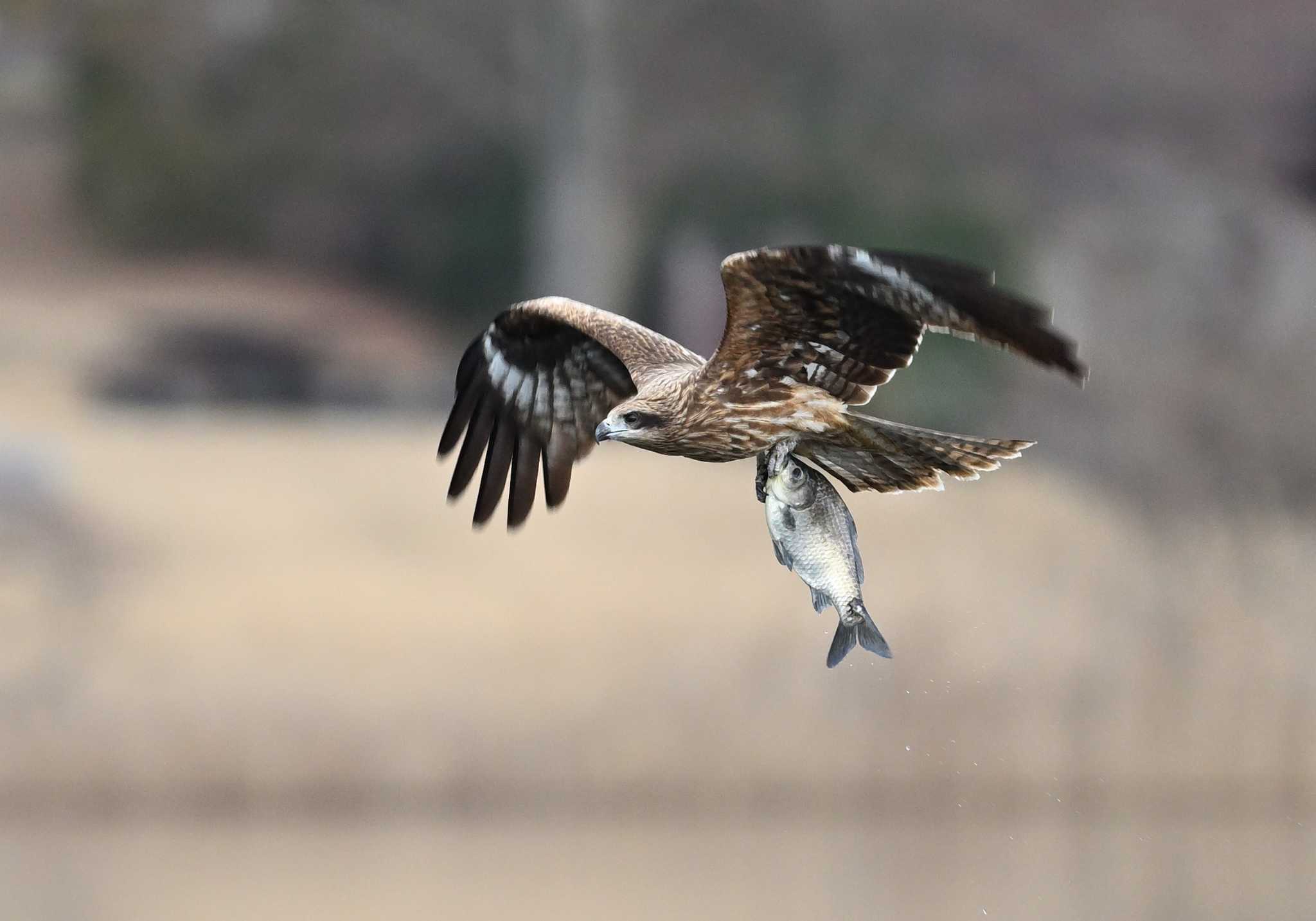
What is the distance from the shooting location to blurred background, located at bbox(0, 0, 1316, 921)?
56.6ft

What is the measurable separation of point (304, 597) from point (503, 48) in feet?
22.1

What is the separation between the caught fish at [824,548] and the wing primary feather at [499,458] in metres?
2.00

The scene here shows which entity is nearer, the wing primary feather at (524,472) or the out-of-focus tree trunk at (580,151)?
the wing primary feather at (524,472)

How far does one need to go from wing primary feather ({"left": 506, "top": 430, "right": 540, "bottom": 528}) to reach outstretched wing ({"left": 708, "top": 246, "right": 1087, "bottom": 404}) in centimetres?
175

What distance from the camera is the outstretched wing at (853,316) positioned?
641 centimetres

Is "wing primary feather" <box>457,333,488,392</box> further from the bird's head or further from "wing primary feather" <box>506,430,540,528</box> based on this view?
the bird's head

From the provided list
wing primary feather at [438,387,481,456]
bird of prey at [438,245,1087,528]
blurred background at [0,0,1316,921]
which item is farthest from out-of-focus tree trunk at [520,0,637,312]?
bird of prey at [438,245,1087,528]

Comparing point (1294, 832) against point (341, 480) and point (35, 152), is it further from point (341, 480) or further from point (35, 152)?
point (35, 152)

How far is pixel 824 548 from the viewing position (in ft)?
22.9

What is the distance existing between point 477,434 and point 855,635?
100 inches

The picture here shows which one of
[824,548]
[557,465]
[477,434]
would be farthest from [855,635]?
[477,434]

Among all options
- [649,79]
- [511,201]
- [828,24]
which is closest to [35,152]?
[511,201]

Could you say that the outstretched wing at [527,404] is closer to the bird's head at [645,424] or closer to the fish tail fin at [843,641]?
the bird's head at [645,424]

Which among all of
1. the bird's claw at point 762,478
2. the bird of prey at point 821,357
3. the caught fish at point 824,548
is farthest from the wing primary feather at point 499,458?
the caught fish at point 824,548
